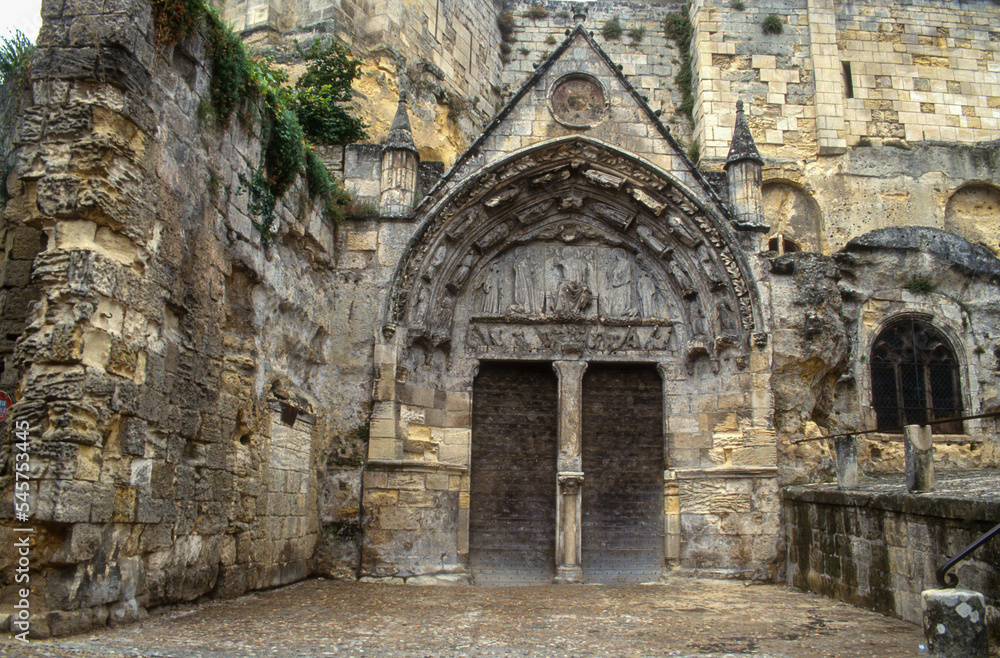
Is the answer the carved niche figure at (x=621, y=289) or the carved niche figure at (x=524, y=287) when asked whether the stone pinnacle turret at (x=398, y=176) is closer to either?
the carved niche figure at (x=524, y=287)

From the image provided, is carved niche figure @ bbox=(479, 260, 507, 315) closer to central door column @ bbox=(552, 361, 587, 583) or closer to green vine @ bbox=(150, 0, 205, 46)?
central door column @ bbox=(552, 361, 587, 583)

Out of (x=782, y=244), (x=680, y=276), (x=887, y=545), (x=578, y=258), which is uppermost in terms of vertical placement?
(x=782, y=244)

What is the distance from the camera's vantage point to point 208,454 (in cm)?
598

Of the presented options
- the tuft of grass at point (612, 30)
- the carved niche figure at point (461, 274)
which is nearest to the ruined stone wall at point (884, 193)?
the tuft of grass at point (612, 30)

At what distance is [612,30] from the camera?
1530cm

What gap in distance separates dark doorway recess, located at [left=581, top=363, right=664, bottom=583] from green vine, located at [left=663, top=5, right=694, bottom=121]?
7343 millimetres

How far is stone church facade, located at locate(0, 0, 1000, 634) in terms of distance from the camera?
493cm

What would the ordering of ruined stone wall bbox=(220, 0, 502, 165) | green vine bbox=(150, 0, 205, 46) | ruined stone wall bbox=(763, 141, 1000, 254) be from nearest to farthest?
green vine bbox=(150, 0, 205, 46)
ruined stone wall bbox=(220, 0, 502, 165)
ruined stone wall bbox=(763, 141, 1000, 254)

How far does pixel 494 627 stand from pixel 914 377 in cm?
804

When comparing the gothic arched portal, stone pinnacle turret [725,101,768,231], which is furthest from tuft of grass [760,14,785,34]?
the gothic arched portal

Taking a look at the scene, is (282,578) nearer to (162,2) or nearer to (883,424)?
(162,2)

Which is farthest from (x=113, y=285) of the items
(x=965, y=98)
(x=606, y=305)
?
(x=965, y=98)

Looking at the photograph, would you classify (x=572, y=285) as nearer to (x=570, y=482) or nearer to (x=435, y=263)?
(x=435, y=263)

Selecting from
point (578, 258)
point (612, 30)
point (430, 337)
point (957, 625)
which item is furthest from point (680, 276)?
point (612, 30)
